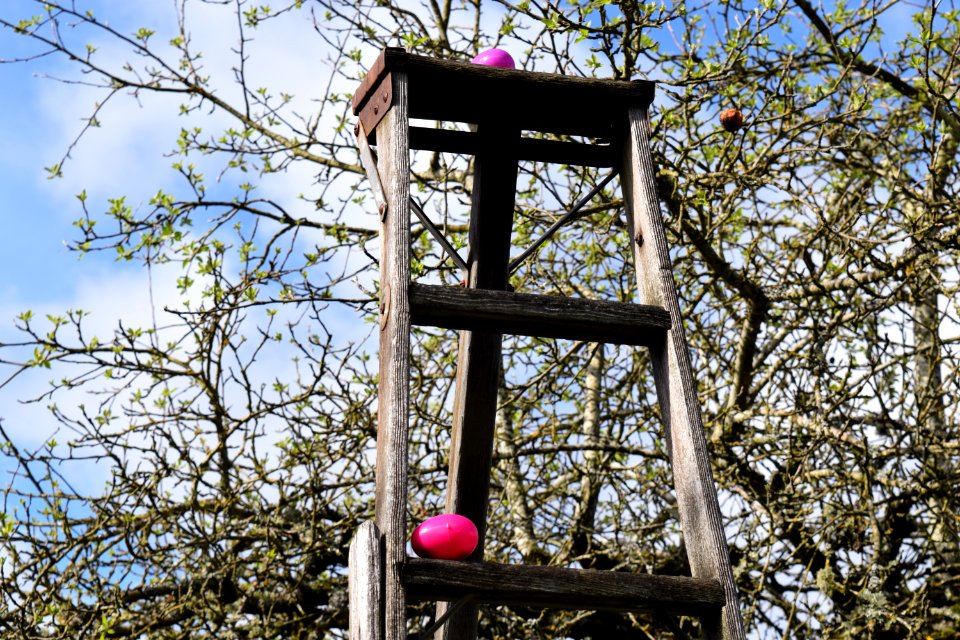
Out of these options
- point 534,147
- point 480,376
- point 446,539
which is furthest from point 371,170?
point 446,539

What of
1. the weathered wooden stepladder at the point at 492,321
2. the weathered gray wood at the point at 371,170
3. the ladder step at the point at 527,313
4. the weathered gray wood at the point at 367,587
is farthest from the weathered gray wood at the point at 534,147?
the weathered gray wood at the point at 367,587

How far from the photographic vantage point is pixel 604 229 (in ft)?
16.4

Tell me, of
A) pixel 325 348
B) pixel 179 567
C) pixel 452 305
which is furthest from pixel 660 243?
pixel 179 567

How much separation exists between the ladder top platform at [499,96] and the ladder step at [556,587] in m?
1.13

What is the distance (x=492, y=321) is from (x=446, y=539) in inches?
18.9

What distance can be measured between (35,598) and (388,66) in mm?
2876

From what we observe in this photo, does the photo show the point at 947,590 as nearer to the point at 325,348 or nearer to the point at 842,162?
the point at 842,162

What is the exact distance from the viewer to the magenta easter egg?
2.63 metres

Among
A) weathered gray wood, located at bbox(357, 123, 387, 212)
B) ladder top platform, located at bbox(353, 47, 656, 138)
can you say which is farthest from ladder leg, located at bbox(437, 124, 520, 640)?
weathered gray wood, located at bbox(357, 123, 387, 212)

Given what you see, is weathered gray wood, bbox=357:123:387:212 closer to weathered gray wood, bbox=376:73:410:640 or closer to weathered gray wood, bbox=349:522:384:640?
weathered gray wood, bbox=376:73:410:640

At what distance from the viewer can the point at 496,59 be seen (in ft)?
8.63

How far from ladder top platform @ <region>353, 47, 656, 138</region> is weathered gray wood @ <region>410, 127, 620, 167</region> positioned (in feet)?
0.45

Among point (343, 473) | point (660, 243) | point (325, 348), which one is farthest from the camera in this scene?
point (343, 473)

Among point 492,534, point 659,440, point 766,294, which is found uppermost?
point 766,294
